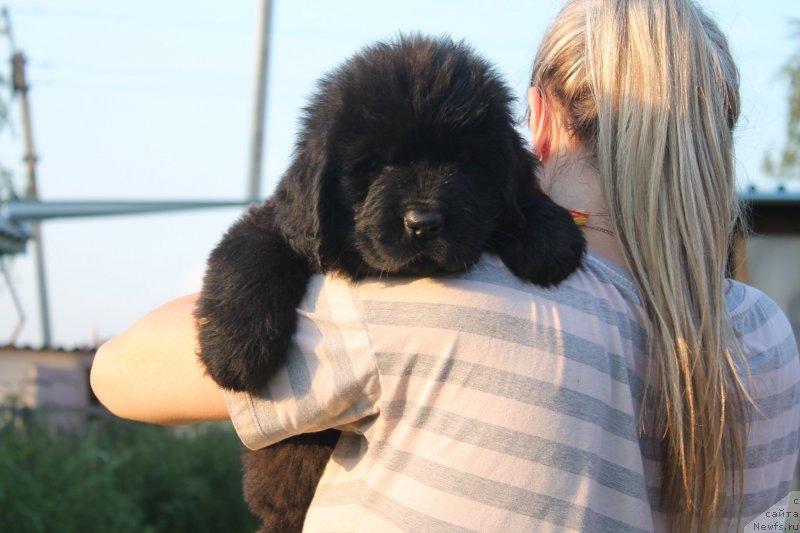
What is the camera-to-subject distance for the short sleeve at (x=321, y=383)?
1673mm

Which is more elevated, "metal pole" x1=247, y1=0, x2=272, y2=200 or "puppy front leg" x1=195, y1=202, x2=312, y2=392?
"puppy front leg" x1=195, y1=202, x2=312, y2=392

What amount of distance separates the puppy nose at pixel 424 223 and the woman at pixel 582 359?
12 cm

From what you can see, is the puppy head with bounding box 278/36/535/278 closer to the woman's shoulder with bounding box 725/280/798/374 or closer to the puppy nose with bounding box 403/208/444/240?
the puppy nose with bounding box 403/208/444/240

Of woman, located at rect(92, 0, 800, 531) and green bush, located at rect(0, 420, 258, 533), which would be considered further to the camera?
green bush, located at rect(0, 420, 258, 533)

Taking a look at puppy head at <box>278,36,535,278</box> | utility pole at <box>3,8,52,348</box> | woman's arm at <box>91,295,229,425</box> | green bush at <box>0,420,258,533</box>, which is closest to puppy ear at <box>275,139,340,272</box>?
puppy head at <box>278,36,535,278</box>

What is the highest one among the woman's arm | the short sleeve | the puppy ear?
the puppy ear

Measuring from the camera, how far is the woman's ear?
2174 mm

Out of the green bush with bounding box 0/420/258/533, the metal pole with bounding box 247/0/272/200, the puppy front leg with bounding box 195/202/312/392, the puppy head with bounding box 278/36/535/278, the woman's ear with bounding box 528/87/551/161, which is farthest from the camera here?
the metal pole with bounding box 247/0/272/200

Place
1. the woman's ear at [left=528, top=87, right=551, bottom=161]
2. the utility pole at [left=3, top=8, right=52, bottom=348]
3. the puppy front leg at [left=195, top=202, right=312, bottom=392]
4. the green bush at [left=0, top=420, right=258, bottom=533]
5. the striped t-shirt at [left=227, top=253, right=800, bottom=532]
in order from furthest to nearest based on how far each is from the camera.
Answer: the utility pole at [left=3, top=8, right=52, bottom=348]
the green bush at [left=0, top=420, right=258, bottom=533]
the woman's ear at [left=528, top=87, right=551, bottom=161]
the puppy front leg at [left=195, top=202, right=312, bottom=392]
the striped t-shirt at [left=227, top=253, right=800, bottom=532]

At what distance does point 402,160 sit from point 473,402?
21.9 inches

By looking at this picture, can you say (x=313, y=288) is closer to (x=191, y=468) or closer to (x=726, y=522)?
(x=726, y=522)

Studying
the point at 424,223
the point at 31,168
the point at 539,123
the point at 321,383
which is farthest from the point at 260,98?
the point at 31,168

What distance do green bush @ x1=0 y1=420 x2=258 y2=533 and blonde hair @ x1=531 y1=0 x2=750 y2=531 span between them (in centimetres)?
424

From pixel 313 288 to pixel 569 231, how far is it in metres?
0.54
